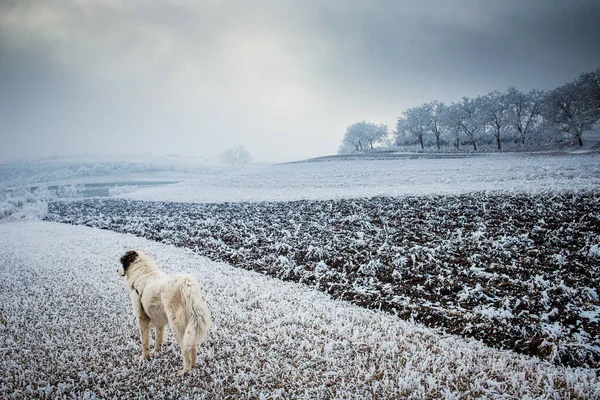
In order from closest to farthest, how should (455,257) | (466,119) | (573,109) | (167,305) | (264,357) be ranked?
1. (167,305)
2. (264,357)
3. (455,257)
4. (573,109)
5. (466,119)

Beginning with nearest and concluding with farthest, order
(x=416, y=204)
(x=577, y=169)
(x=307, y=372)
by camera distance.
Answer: (x=307, y=372) < (x=416, y=204) < (x=577, y=169)

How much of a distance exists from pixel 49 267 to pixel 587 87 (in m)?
70.7

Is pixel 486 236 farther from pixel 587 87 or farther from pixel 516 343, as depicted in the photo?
pixel 587 87

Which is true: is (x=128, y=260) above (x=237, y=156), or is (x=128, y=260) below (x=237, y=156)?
below

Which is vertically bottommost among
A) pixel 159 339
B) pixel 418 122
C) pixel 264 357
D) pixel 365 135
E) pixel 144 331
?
pixel 264 357

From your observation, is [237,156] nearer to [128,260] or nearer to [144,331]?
[128,260]

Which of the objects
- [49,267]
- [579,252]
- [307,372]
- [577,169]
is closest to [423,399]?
[307,372]

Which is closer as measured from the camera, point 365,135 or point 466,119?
point 466,119

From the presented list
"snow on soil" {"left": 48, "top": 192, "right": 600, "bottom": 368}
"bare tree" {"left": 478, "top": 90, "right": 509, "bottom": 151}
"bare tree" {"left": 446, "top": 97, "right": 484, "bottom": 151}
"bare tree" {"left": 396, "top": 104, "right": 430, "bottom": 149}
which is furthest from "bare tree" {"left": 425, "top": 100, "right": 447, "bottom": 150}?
"snow on soil" {"left": 48, "top": 192, "right": 600, "bottom": 368}

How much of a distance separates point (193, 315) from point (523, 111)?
Answer: 77565 millimetres

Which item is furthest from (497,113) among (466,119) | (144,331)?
(144,331)

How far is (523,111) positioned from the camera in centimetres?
5806

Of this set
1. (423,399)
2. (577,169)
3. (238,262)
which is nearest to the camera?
(423,399)

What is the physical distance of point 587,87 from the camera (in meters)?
43.8
